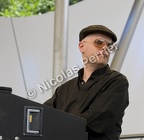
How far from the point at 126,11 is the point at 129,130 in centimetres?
115

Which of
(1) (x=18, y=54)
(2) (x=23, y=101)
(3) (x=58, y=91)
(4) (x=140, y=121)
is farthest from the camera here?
(1) (x=18, y=54)

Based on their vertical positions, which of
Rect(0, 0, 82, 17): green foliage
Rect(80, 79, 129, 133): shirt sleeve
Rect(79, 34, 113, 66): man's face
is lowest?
Rect(0, 0, 82, 17): green foliage

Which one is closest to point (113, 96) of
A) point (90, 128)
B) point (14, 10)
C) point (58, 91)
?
point (90, 128)

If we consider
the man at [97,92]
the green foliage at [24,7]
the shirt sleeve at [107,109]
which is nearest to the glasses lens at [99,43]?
the man at [97,92]

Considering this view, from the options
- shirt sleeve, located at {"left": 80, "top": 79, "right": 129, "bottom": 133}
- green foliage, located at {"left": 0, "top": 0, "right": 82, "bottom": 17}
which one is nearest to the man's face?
shirt sleeve, located at {"left": 80, "top": 79, "right": 129, "bottom": 133}

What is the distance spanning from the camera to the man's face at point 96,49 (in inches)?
66.0

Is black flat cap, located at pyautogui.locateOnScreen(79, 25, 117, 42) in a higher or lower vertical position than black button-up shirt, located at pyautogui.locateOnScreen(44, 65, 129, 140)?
higher

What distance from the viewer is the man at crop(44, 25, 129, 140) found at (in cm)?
150

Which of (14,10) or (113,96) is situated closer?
(113,96)

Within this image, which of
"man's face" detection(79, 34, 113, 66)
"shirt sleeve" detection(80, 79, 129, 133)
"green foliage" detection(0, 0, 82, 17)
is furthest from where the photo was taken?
"green foliage" detection(0, 0, 82, 17)

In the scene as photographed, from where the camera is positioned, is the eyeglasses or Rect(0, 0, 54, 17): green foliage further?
Rect(0, 0, 54, 17): green foliage

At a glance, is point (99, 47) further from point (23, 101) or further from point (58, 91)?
point (23, 101)

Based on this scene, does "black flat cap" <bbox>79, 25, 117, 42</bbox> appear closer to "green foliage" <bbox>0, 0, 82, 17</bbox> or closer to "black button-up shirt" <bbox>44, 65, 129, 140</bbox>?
"black button-up shirt" <bbox>44, 65, 129, 140</bbox>

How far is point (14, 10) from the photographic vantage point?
10.3 meters
